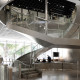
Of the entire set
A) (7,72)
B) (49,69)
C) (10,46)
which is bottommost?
(49,69)

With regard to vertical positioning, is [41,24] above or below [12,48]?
above

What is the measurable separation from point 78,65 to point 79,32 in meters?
6.77

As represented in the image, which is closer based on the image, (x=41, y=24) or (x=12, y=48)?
(x=41, y=24)

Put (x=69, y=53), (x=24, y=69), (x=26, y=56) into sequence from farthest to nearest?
(x=69, y=53) → (x=26, y=56) → (x=24, y=69)

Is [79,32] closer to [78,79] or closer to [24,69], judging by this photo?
[78,79]

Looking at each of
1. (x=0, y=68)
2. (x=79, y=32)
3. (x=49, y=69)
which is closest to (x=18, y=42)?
(x=49, y=69)

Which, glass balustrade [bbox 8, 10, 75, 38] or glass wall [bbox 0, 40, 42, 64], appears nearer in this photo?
glass balustrade [bbox 8, 10, 75, 38]

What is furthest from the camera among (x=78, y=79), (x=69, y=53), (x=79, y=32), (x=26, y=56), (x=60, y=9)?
(x=60, y=9)

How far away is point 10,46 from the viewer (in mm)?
27203

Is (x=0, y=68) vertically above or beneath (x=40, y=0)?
beneath

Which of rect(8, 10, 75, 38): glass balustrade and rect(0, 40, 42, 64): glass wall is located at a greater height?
rect(8, 10, 75, 38): glass balustrade

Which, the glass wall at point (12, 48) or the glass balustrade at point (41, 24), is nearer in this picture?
the glass balustrade at point (41, 24)

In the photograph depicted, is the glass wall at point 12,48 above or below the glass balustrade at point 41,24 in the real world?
Answer: below

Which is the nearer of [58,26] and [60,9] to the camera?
[58,26]
